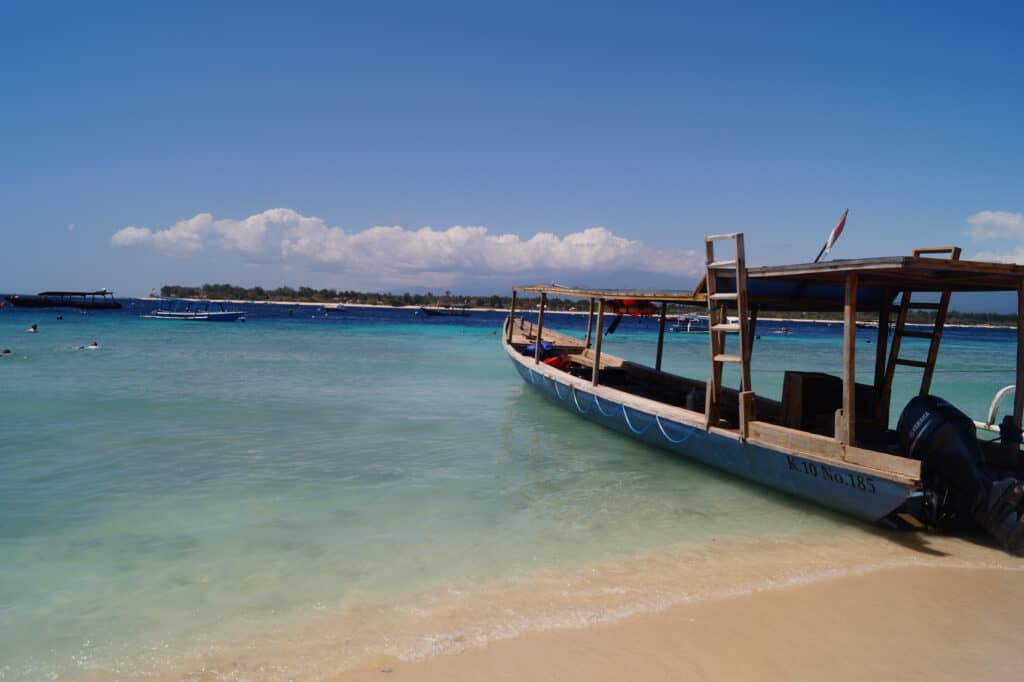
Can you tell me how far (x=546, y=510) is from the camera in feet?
27.6

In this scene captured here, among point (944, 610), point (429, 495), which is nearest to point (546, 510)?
point (429, 495)

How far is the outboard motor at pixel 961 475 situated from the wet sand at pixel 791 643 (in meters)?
1.01

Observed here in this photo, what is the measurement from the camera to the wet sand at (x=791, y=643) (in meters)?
4.59

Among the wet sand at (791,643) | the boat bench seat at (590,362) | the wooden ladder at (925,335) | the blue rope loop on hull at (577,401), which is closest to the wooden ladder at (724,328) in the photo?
the wooden ladder at (925,335)

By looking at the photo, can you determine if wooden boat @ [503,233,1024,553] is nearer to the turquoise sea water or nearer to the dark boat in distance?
the turquoise sea water

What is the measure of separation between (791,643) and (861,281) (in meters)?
5.44

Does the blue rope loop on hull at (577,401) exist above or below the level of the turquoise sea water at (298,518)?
above

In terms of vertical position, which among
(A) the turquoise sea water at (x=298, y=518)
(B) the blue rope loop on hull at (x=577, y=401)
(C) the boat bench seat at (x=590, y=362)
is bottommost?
(A) the turquoise sea water at (x=298, y=518)

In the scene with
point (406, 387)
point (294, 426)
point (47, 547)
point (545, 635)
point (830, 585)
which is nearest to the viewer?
point (545, 635)

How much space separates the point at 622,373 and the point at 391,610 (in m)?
10.0

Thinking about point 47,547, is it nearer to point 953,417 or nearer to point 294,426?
point 294,426

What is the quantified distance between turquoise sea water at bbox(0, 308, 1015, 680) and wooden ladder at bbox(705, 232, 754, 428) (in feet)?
4.46

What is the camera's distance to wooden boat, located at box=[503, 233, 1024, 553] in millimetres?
6930

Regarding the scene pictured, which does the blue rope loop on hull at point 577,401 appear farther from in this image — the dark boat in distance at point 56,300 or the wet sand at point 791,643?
the dark boat in distance at point 56,300
